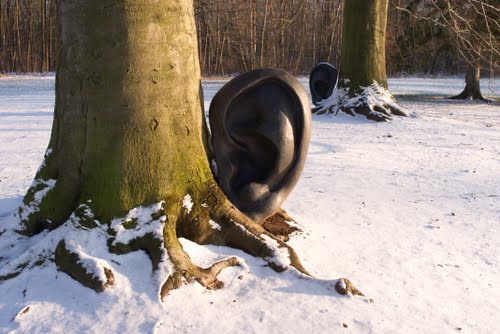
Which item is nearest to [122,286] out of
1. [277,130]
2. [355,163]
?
[277,130]

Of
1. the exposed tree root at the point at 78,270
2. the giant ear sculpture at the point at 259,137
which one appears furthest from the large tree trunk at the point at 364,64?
the exposed tree root at the point at 78,270

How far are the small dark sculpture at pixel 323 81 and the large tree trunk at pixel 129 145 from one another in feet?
28.6

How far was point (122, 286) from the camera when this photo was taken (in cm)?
237

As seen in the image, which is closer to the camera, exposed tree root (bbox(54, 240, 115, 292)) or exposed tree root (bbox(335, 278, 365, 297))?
exposed tree root (bbox(54, 240, 115, 292))

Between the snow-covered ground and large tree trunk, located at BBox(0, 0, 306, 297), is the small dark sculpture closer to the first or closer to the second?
the snow-covered ground

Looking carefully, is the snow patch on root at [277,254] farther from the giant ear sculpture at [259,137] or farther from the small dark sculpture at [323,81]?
the small dark sculpture at [323,81]

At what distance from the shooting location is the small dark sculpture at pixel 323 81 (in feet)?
37.1

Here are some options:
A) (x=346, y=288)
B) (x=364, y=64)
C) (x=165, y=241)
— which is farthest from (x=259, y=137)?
(x=364, y=64)

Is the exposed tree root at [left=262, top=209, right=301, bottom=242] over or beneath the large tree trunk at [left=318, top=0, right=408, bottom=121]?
beneath

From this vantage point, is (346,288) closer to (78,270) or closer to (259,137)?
(259,137)

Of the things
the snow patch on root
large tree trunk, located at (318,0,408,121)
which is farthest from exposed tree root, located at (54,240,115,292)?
large tree trunk, located at (318,0,408,121)

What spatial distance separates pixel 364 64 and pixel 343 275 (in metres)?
8.07

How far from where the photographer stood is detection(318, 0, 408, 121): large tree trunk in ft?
32.6

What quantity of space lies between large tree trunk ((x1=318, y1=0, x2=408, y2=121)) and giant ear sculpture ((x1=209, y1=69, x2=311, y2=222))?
22.2ft
